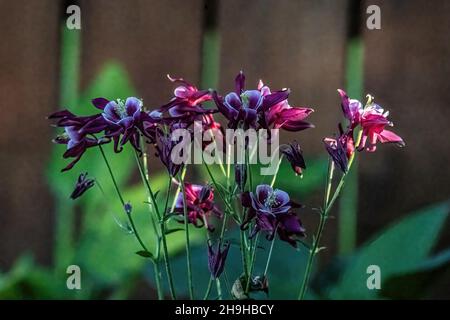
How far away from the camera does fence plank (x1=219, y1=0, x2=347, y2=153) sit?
86.5 inches

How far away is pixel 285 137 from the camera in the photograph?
7.17ft

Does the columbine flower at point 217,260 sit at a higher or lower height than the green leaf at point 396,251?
higher

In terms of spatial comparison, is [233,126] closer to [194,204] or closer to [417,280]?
[194,204]

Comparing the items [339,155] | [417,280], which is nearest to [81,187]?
[339,155]

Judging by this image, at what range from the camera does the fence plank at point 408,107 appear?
216 cm

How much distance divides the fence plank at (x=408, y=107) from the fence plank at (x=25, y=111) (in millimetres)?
827

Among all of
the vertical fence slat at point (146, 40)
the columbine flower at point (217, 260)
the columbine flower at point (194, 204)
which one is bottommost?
the columbine flower at point (217, 260)

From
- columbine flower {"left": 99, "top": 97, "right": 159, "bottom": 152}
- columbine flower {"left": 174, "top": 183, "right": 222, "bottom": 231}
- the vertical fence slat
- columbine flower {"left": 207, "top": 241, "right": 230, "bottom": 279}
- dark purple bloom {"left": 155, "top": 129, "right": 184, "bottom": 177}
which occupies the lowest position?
columbine flower {"left": 207, "top": 241, "right": 230, "bottom": 279}

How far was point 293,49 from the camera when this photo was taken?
2.20 metres

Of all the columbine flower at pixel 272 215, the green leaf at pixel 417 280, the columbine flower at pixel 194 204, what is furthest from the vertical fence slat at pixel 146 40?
the columbine flower at pixel 272 215

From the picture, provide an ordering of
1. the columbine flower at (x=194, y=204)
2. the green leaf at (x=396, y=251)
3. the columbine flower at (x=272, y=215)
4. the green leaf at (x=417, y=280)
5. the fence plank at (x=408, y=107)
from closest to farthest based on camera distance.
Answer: the columbine flower at (x=272, y=215), the columbine flower at (x=194, y=204), the green leaf at (x=417, y=280), the green leaf at (x=396, y=251), the fence plank at (x=408, y=107)

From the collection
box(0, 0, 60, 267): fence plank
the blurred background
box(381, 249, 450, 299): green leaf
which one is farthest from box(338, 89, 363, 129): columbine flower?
box(0, 0, 60, 267): fence plank

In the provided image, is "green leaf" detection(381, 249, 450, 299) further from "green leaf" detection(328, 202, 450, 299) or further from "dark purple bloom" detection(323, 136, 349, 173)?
"dark purple bloom" detection(323, 136, 349, 173)

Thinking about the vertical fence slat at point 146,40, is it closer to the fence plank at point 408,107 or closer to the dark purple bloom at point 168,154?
the fence plank at point 408,107
